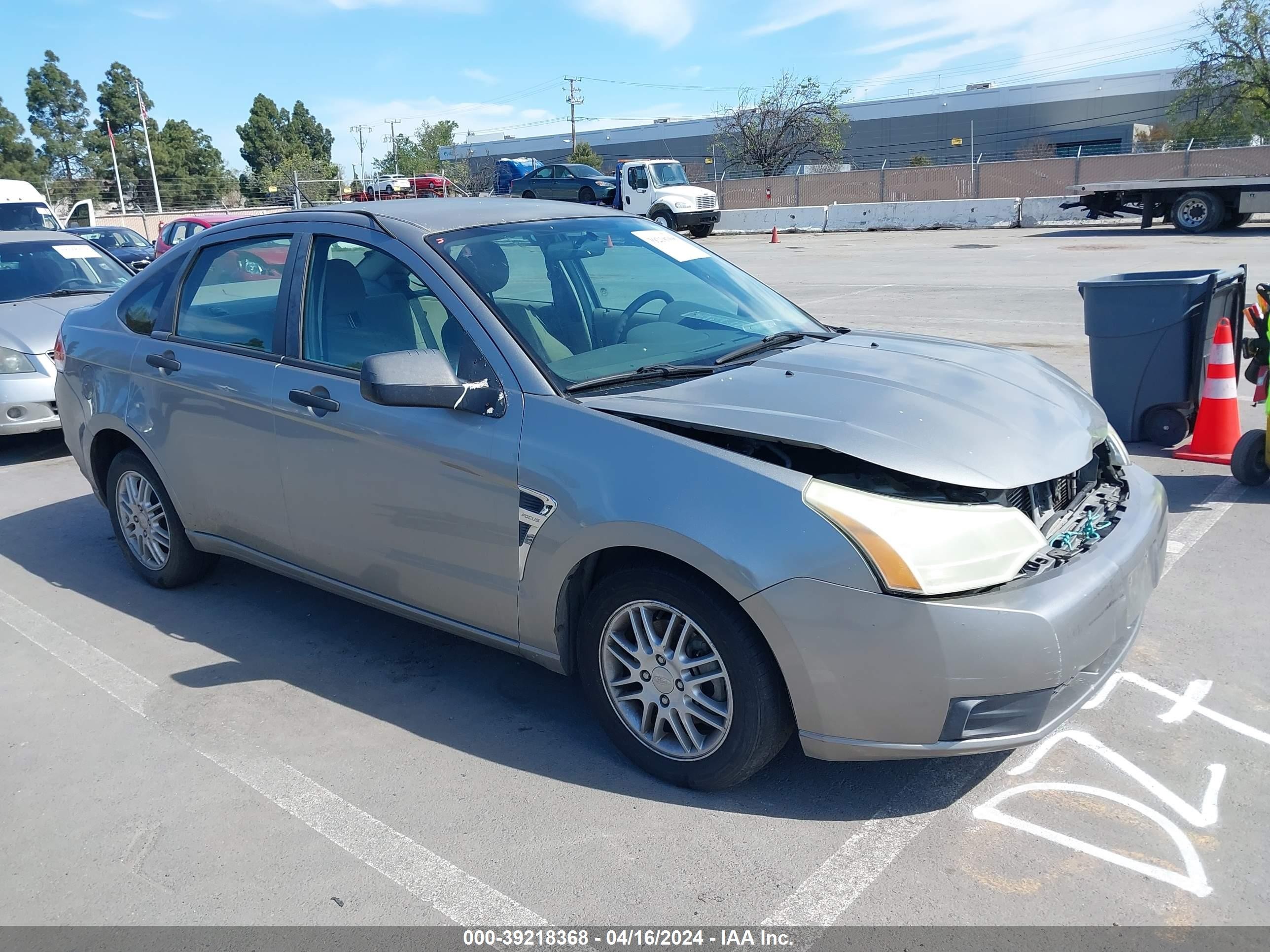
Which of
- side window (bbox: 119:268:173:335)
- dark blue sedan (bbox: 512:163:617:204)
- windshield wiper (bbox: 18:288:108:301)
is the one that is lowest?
windshield wiper (bbox: 18:288:108:301)

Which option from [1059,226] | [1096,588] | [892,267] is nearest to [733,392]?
[1096,588]

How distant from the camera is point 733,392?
3.33m

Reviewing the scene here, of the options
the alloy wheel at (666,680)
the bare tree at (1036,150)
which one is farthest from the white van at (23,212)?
the bare tree at (1036,150)

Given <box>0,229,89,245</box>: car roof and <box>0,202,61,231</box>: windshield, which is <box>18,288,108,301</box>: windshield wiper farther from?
<box>0,202,61,231</box>: windshield

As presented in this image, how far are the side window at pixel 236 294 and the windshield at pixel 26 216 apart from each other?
530 inches

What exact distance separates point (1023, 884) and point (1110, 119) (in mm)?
71089

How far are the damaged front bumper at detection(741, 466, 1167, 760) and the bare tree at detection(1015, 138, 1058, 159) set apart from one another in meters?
60.3

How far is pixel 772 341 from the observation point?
4027 millimetres

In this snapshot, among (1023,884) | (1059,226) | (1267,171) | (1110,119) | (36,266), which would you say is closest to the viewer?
(1023,884)

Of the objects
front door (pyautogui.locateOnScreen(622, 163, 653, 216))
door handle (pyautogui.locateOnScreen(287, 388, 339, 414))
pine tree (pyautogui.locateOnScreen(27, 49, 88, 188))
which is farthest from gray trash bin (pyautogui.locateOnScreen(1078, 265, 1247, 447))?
pine tree (pyautogui.locateOnScreen(27, 49, 88, 188))

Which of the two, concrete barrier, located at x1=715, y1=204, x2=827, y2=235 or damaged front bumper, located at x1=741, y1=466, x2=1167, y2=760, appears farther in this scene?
concrete barrier, located at x1=715, y1=204, x2=827, y2=235

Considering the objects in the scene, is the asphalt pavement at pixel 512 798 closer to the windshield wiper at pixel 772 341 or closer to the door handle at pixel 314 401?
the door handle at pixel 314 401

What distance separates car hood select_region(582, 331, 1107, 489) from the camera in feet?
9.87

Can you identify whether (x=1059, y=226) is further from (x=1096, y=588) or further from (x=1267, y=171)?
(x=1096, y=588)
